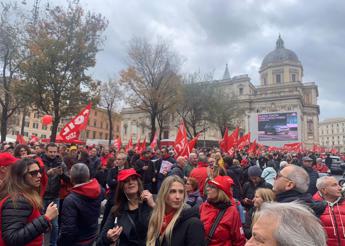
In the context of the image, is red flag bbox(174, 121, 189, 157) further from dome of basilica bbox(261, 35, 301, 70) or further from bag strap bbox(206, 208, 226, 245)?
dome of basilica bbox(261, 35, 301, 70)

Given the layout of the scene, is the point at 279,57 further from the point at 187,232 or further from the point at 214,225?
the point at 187,232

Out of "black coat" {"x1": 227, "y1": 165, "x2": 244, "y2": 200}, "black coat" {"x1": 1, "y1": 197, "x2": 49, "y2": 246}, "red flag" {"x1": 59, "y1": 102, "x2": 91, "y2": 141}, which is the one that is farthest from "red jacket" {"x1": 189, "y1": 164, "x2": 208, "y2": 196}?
"red flag" {"x1": 59, "y1": 102, "x2": 91, "y2": 141}

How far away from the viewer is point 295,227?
1.33m

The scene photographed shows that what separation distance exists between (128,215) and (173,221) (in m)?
0.63

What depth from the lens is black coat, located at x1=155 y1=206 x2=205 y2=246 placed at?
2.47 metres

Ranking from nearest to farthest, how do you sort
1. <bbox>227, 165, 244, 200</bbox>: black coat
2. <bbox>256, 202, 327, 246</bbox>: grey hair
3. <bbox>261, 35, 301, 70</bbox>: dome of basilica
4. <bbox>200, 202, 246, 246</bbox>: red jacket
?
1. <bbox>256, 202, 327, 246</bbox>: grey hair
2. <bbox>200, 202, 246, 246</bbox>: red jacket
3. <bbox>227, 165, 244, 200</bbox>: black coat
4. <bbox>261, 35, 301, 70</bbox>: dome of basilica

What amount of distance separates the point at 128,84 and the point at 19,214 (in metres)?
24.5

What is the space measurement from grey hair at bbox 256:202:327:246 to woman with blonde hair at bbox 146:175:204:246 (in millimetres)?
1188

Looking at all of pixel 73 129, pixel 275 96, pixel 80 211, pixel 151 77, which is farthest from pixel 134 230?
pixel 275 96

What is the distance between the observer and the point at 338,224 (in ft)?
9.63

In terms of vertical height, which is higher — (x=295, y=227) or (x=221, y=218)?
(x=295, y=227)

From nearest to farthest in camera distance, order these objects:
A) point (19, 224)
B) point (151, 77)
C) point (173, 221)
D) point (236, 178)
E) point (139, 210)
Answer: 1. point (19, 224)
2. point (173, 221)
3. point (139, 210)
4. point (236, 178)
5. point (151, 77)

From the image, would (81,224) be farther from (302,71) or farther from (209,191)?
(302,71)

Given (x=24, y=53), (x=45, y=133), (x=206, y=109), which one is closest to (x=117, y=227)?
(x=24, y=53)
